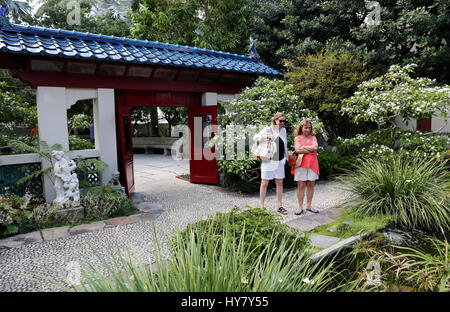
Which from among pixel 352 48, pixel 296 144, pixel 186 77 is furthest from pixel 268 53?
pixel 296 144

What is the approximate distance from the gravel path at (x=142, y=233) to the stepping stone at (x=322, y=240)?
0.98m

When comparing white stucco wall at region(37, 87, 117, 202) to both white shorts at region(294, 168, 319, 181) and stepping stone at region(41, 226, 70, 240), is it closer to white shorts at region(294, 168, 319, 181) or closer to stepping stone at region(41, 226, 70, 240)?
stepping stone at region(41, 226, 70, 240)

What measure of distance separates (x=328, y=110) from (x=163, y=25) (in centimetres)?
739

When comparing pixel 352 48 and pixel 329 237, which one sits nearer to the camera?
pixel 329 237

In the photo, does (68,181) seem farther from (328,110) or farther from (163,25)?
(163,25)

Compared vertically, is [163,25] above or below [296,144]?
above

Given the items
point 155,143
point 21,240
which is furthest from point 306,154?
point 155,143

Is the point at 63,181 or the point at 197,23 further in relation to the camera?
the point at 197,23

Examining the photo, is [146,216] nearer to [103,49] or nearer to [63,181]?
[63,181]

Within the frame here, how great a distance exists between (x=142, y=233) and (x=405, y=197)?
3890mm

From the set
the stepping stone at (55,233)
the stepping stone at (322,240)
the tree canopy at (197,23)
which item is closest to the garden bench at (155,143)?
the tree canopy at (197,23)

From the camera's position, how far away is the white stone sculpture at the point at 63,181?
5297 mm

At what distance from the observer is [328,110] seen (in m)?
8.80

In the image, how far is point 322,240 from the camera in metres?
4.04
